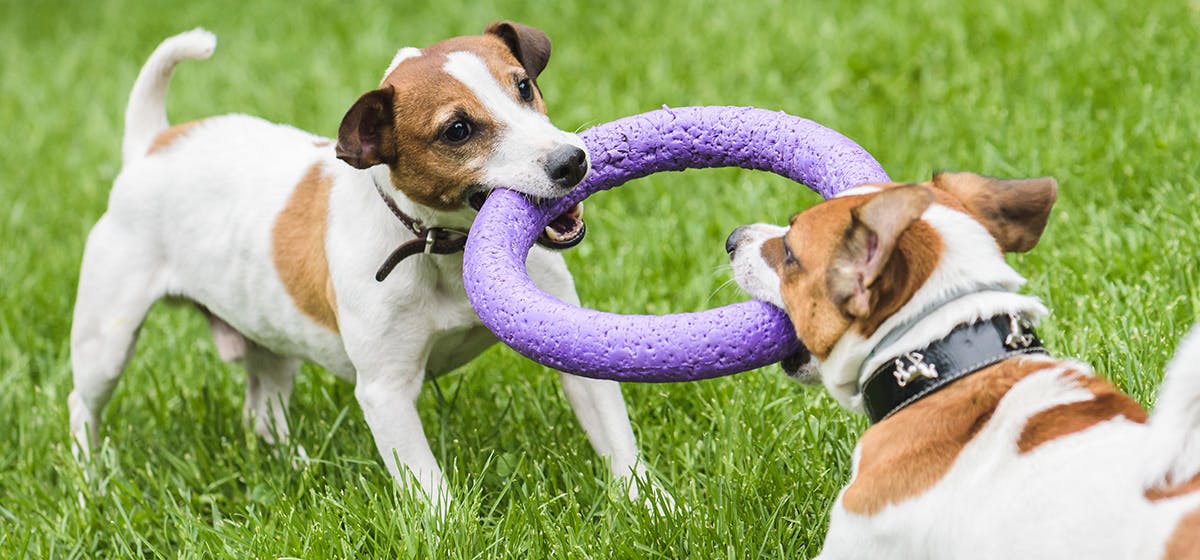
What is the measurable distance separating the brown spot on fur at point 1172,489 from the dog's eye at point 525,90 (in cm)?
246

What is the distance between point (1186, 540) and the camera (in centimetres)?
260

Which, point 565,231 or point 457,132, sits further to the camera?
point 565,231

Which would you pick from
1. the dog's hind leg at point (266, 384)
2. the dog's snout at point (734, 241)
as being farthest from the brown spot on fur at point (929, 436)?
the dog's hind leg at point (266, 384)

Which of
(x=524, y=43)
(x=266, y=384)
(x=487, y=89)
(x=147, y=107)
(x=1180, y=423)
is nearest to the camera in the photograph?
(x=1180, y=423)

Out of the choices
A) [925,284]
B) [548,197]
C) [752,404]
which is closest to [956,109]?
[752,404]

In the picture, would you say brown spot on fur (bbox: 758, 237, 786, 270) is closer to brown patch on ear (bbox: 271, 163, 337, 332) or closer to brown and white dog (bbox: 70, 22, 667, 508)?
brown and white dog (bbox: 70, 22, 667, 508)

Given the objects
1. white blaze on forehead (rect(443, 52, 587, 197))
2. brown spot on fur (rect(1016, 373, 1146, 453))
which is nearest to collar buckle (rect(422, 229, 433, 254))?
white blaze on forehead (rect(443, 52, 587, 197))

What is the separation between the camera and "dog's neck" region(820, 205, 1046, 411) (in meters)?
3.14

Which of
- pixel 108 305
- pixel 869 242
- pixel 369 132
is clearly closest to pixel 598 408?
pixel 369 132

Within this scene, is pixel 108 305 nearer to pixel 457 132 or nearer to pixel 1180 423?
pixel 457 132

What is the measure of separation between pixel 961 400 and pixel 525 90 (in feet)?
6.51

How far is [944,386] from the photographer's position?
125 inches

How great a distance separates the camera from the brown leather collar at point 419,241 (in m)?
4.38

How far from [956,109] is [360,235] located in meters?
3.67
